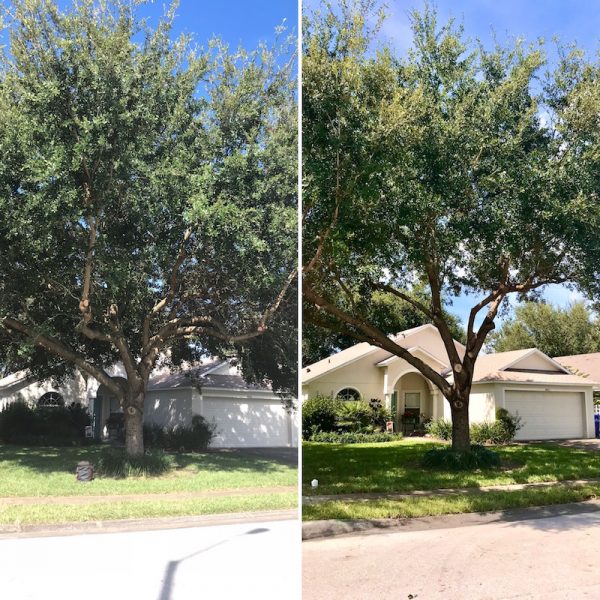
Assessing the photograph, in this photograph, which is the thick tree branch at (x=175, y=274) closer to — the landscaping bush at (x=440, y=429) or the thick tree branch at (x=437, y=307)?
the thick tree branch at (x=437, y=307)

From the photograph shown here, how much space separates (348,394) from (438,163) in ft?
22.6

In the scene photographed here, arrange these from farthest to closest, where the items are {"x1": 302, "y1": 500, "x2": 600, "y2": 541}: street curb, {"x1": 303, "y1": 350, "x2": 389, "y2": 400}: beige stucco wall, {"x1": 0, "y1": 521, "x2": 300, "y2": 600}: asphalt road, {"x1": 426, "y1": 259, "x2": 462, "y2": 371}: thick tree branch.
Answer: {"x1": 303, "y1": 350, "x2": 389, "y2": 400}: beige stucco wall → {"x1": 426, "y1": 259, "x2": 462, "y2": 371}: thick tree branch → {"x1": 302, "y1": 500, "x2": 600, "y2": 541}: street curb → {"x1": 0, "y1": 521, "x2": 300, "y2": 600}: asphalt road

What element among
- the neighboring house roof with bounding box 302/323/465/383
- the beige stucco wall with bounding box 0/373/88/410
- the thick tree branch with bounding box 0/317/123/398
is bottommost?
the beige stucco wall with bounding box 0/373/88/410

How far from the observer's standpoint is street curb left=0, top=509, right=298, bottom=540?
252 centimetres

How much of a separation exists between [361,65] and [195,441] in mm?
2585

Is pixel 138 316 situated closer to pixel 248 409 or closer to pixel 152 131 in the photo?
pixel 248 409

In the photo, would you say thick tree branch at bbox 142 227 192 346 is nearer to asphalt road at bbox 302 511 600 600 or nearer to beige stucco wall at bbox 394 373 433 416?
asphalt road at bbox 302 511 600 600

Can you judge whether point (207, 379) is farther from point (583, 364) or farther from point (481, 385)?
point (481, 385)

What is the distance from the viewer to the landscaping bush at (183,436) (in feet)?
9.76

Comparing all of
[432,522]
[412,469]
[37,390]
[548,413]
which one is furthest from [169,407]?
[548,413]

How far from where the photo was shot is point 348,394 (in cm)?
1130

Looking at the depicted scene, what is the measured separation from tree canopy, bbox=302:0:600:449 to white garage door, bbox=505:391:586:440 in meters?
3.39

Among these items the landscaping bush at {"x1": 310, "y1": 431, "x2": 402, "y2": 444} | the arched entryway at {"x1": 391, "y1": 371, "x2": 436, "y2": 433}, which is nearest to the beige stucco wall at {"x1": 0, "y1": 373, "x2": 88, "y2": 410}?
the landscaping bush at {"x1": 310, "y1": 431, "x2": 402, "y2": 444}

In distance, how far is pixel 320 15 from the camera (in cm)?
397
